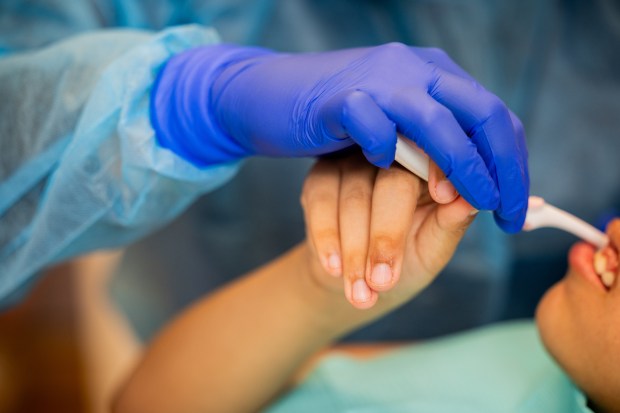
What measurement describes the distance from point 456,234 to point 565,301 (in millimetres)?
207

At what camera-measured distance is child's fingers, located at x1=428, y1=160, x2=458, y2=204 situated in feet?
2.16

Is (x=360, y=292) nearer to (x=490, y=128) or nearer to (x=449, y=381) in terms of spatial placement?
(x=490, y=128)

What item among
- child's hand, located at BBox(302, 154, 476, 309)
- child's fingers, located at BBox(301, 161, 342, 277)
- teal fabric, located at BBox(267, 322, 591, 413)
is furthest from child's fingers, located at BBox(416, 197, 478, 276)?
teal fabric, located at BBox(267, 322, 591, 413)

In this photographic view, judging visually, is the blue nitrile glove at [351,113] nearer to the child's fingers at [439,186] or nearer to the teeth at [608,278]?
the child's fingers at [439,186]

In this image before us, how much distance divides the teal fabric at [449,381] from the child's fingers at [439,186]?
369 mm

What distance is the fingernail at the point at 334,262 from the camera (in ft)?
2.11

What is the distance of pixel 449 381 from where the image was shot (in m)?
0.96

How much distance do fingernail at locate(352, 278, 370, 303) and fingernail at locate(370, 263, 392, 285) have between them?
1 centimetres

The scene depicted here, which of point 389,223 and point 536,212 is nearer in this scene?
point 389,223

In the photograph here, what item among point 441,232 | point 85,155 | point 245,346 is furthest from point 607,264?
point 85,155

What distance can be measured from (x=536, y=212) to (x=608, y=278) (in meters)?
0.12

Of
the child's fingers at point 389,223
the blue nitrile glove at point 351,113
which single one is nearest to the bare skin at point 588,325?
the blue nitrile glove at point 351,113

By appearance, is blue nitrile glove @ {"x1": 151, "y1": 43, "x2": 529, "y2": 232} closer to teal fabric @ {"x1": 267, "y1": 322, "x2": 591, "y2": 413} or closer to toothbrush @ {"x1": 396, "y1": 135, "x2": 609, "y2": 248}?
toothbrush @ {"x1": 396, "y1": 135, "x2": 609, "y2": 248}

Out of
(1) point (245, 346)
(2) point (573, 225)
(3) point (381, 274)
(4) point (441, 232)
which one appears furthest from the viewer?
(1) point (245, 346)
